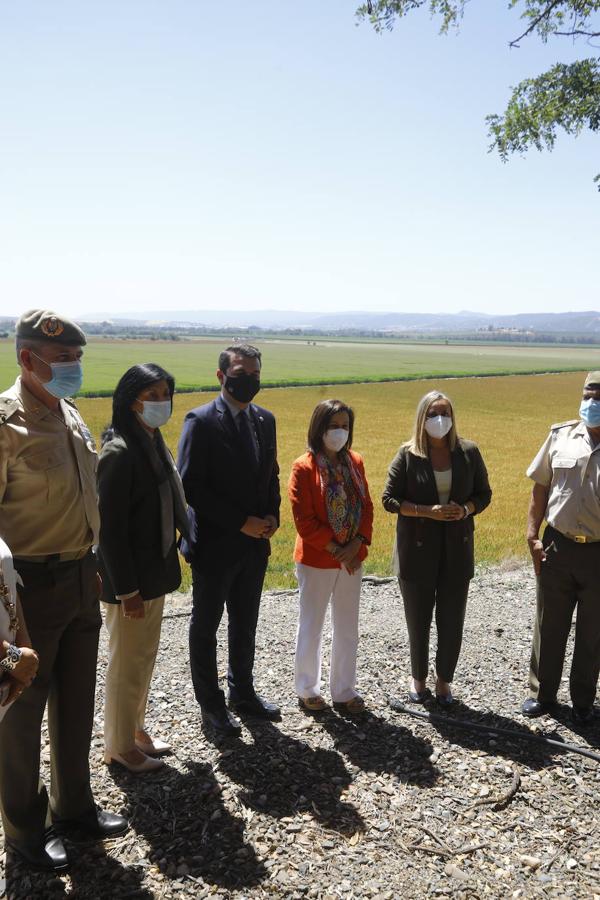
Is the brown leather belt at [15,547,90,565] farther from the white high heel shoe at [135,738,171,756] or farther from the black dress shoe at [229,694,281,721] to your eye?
the black dress shoe at [229,694,281,721]

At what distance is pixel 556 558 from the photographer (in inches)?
209

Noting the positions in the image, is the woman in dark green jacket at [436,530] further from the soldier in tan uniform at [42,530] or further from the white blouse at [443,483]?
the soldier in tan uniform at [42,530]

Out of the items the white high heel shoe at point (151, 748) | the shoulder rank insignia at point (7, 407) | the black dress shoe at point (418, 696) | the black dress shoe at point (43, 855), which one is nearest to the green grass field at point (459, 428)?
the black dress shoe at point (418, 696)

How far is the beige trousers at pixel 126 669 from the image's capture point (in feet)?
14.4

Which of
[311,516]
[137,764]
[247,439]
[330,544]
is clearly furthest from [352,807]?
→ [247,439]

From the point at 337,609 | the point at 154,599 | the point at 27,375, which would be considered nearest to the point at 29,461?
the point at 27,375

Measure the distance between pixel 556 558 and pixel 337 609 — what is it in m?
1.74

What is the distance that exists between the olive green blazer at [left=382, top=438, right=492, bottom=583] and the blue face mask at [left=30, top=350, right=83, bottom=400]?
2695mm

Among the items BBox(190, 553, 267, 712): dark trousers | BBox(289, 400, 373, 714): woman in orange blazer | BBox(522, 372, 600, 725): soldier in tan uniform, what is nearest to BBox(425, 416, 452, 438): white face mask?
BBox(289, 400, 373, 714): woman in orange blazer

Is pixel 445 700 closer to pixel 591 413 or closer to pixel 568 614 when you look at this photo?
pixel 568 614

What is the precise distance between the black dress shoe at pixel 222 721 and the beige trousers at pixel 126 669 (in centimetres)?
64

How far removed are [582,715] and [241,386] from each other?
11.8ft

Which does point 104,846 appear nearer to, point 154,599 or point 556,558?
point 154,599

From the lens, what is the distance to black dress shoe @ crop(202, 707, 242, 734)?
16.0 feet
